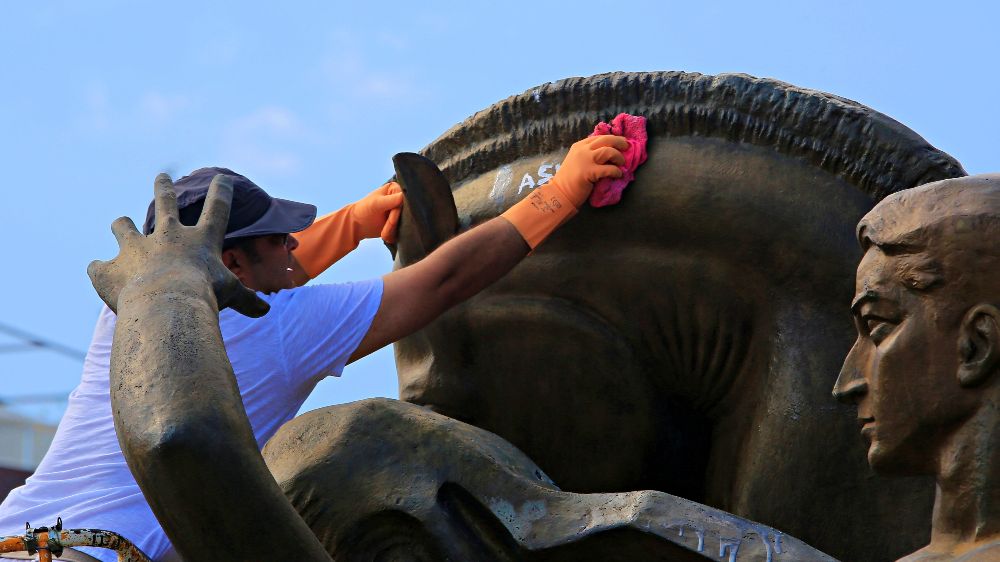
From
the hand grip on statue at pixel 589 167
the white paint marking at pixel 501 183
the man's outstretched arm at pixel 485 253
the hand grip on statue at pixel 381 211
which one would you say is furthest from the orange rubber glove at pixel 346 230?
the hand grip on statue at pixel 589 167

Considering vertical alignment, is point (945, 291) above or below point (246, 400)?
below

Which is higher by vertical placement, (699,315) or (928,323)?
(699,315)

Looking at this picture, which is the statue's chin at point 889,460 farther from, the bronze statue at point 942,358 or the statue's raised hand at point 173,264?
the statue's raised hand at point 173,264

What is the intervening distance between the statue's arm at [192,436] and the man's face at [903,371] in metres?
0.90

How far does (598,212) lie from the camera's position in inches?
153

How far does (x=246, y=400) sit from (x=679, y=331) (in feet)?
2.95

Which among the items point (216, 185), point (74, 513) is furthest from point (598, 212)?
point (74, 513)

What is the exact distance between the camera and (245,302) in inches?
125

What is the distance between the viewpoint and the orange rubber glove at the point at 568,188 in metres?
3.82

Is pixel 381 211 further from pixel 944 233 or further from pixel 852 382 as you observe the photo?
pixel 944 233

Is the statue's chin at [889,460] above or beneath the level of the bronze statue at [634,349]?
beneath

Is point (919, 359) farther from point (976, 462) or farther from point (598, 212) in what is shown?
point (598, 212)

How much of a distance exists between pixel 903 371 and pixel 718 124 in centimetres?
121

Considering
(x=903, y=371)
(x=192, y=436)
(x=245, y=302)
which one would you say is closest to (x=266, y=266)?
(x=245, y=302)
